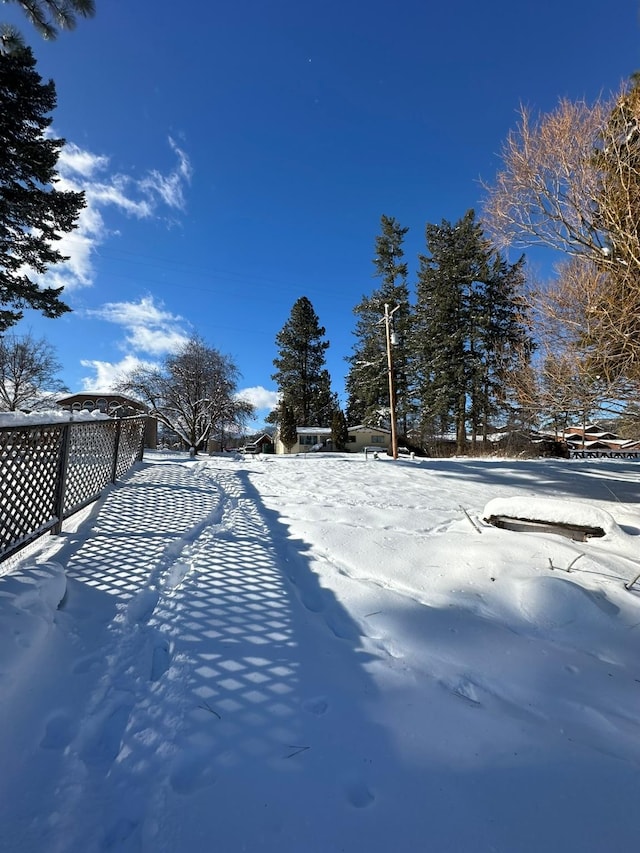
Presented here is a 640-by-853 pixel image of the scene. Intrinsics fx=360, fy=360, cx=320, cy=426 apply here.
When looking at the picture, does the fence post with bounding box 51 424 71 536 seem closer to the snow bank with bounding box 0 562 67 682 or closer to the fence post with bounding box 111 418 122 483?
the snow bank with bounding box 0 562 67 682

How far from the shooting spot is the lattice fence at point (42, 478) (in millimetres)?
2928

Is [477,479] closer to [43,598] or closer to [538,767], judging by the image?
[538,767]

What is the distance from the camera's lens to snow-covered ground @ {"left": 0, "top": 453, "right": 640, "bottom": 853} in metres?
1.22

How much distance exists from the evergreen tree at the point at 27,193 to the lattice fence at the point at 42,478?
824 centimetres

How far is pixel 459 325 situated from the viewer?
74.7ft

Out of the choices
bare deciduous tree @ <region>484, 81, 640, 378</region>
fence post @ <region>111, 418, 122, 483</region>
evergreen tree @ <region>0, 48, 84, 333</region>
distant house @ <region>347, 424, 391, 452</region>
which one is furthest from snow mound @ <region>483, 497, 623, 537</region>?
distant house @ <region>347, 424, 391, 452</region>

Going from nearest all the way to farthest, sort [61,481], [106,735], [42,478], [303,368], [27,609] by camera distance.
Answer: [106,735]
[27,609]
[42,478]
[61,481]
[303,368]

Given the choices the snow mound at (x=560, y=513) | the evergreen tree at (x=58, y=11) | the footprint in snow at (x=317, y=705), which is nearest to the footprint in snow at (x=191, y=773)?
the footprint in snow at (x=317, y=705)

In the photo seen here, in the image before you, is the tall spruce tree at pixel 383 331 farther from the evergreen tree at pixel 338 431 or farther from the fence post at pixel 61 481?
the fence post at pixel 61 481

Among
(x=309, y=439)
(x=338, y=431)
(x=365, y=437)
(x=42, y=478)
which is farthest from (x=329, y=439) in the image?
(x=42, y=478)

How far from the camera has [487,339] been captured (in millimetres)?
21719

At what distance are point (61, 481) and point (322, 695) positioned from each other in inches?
135

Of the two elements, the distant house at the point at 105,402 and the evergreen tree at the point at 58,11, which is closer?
the evergreen tree at the point at 58,11

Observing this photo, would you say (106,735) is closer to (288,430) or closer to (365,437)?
(288,430)
